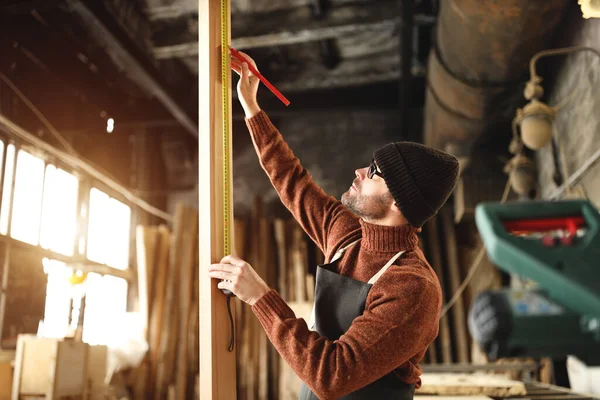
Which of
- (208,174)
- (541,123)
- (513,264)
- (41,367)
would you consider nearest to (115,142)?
(41,367)

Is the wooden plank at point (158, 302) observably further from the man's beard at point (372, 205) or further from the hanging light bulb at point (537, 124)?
the man's beard at point (372, 205)

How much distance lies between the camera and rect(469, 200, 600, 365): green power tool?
0.72m

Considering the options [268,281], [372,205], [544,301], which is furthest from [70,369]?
[544,301]

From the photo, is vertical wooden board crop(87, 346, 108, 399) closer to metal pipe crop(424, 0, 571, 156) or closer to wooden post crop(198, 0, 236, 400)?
wooden post crop(198, 0, 236, 400)

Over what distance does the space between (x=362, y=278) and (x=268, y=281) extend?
168 inches

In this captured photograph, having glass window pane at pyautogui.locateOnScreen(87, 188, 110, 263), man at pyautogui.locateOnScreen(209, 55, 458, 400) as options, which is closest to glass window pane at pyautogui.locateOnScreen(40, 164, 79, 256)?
glass window pane at pyautogui.locateOnScreen(87, 188, 110, 263)

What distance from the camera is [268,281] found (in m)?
6.06

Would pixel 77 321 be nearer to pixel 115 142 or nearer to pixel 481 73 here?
pixel 115 142

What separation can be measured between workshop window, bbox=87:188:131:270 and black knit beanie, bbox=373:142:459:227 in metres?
4.58

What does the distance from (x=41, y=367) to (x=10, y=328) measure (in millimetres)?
698

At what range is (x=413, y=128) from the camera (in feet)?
22.2

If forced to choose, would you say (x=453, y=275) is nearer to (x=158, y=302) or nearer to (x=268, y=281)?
(x=268, y=281)

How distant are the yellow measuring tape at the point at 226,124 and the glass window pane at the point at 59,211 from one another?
3.74 m

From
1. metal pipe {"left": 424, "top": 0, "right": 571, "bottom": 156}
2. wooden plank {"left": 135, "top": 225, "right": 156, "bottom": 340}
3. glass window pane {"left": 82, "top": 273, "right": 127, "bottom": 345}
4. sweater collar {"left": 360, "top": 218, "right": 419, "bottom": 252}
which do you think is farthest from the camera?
wooden plank {"left": 135, "top": 225, "right": 156, "bottom": 340}
